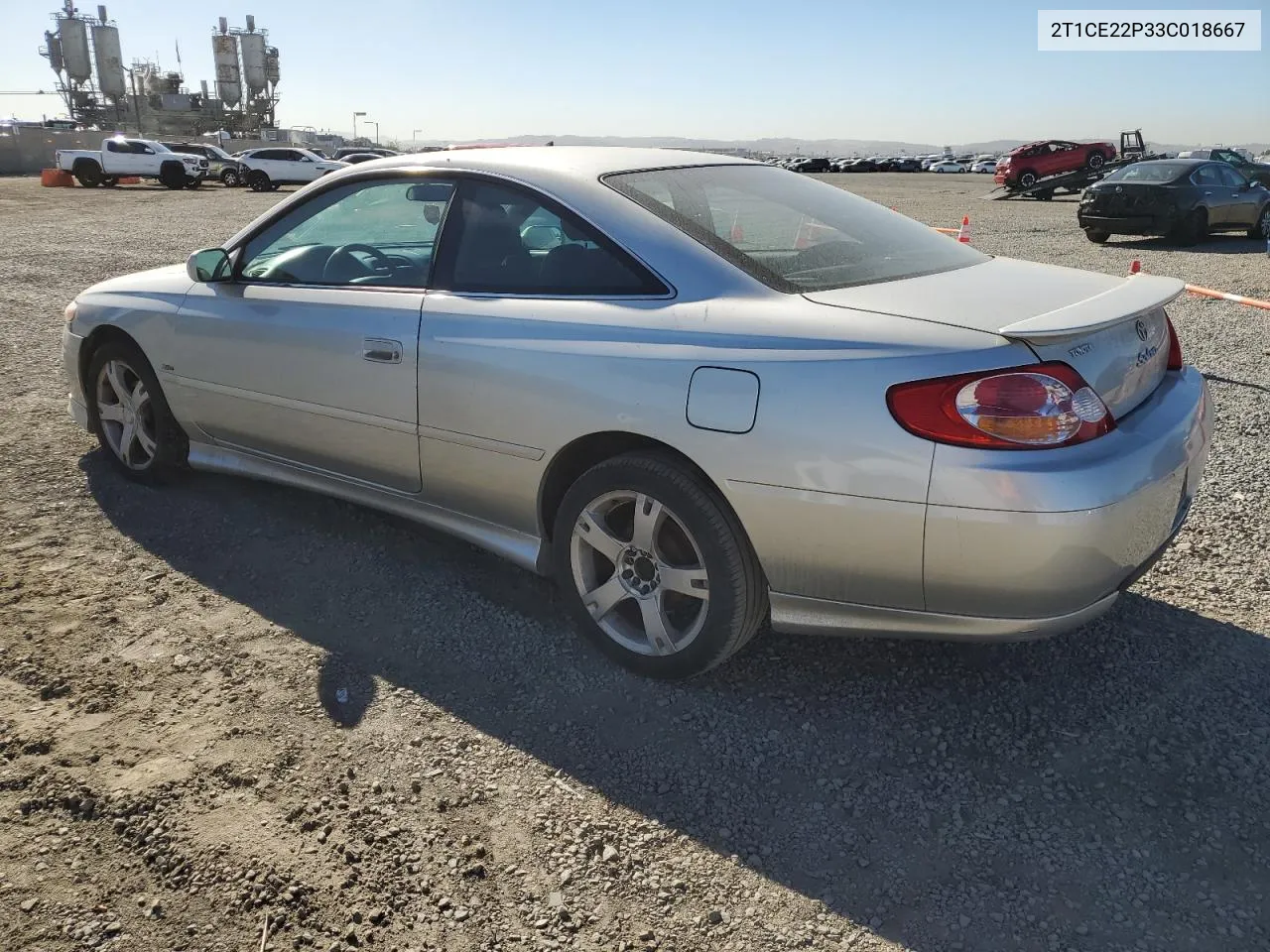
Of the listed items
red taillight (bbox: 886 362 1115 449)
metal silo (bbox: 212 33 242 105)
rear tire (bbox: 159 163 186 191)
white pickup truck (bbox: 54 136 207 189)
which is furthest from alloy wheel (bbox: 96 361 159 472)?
metal silo (bbox: 212 33 242 105)

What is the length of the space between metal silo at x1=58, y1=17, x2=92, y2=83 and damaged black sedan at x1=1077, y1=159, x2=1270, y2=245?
88.7 m

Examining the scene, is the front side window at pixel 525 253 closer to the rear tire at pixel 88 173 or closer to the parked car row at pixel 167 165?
the parked car row at pixel 167 165

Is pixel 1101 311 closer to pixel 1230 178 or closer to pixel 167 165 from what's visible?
pixel 1230 178

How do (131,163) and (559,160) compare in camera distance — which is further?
(131,163)

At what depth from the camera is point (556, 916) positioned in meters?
2.11

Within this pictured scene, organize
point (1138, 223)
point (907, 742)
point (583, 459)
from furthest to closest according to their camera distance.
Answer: point (1138, 223)
point (583, 459)
point (907, 742)

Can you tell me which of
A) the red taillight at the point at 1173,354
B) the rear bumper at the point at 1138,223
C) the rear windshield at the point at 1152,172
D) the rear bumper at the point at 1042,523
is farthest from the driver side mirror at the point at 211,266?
the rear windshield at the point at 1152,172

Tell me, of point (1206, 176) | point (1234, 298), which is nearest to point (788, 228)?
point (1234, 298)

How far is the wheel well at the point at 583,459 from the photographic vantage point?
2.78m

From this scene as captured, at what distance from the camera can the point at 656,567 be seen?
290 cm

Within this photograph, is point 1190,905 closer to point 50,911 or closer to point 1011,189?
point 50,911

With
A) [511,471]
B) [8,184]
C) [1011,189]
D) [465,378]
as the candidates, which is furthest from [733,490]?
[8,184]

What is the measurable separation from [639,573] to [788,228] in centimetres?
123

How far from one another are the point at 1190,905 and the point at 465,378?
2347 millimetres
